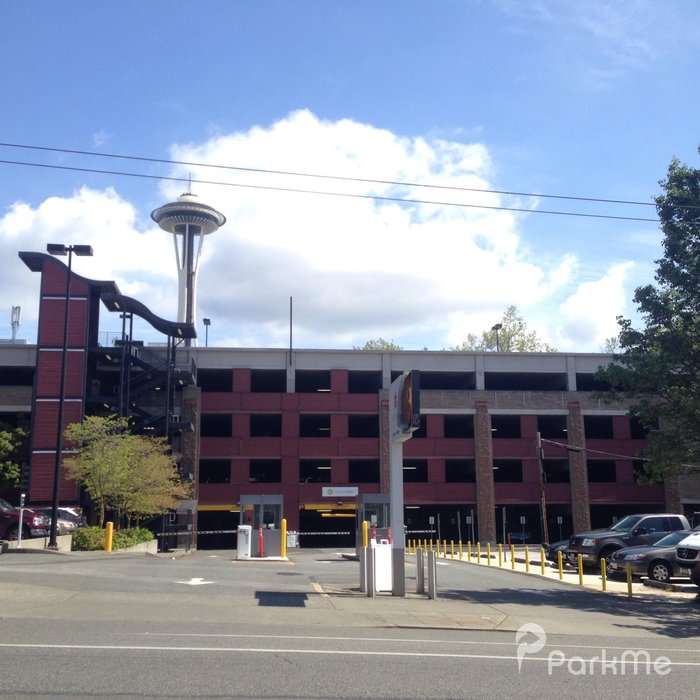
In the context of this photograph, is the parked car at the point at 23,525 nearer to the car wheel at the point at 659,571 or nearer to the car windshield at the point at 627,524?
the car windshield at the point at 627,524

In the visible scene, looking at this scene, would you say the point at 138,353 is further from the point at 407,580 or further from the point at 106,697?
the point at 106,697

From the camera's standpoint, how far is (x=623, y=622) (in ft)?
50.9

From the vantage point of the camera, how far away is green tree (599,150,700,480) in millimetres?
20391

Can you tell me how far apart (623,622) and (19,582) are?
12.2m

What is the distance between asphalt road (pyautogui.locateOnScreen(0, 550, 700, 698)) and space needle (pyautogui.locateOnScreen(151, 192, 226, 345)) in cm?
5843

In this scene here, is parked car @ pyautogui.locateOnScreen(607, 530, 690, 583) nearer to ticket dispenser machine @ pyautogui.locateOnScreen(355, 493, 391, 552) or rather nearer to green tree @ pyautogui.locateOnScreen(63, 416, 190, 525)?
ticket dispenser machine @ pyautogui.locateOnScreen(355, 493, 391, 552)

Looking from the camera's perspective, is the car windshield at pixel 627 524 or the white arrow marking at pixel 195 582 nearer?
the white arrow marking at pixel 195 582

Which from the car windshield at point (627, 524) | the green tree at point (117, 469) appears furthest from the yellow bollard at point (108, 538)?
the car windshield at point (627, 524)

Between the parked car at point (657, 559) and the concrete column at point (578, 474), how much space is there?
99.1 feet

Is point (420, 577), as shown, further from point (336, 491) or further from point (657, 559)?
point (336, 491)

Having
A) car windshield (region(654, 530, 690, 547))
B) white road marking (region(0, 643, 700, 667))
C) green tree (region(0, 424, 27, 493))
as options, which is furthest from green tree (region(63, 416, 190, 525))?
white road marking (region(0, 643, 700, 667))

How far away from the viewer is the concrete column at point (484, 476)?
52.9 m

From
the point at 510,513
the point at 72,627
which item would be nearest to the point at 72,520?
the point at 72,627

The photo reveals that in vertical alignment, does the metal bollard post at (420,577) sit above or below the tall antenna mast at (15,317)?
below
